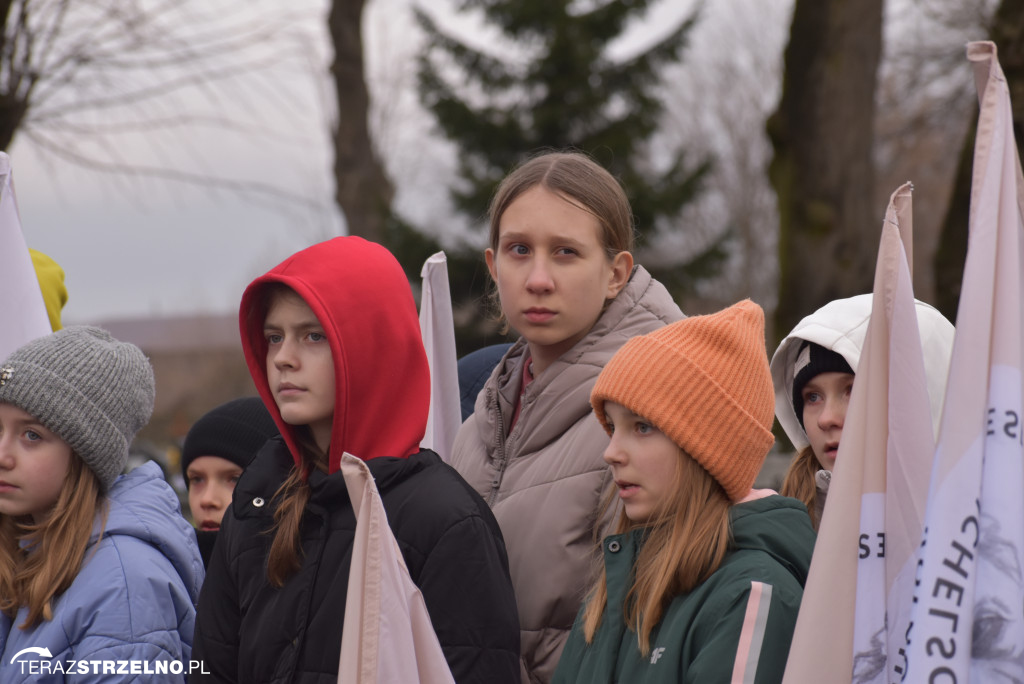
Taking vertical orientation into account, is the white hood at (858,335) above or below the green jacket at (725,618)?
above

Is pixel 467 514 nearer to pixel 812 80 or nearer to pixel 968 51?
pixel 968 51

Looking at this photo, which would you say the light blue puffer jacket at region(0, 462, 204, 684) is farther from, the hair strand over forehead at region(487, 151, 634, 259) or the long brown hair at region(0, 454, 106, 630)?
the hair strand over forehead at region(487, 151, 634, 259)

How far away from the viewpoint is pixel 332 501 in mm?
2629

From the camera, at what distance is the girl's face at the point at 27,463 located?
9.83 feet

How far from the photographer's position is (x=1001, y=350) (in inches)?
75.9

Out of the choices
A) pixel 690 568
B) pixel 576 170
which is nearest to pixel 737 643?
pixel 690 568

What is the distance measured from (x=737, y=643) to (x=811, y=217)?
7146 millimetres

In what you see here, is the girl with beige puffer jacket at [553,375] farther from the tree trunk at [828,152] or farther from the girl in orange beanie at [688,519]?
the tree trunk at [828,152]

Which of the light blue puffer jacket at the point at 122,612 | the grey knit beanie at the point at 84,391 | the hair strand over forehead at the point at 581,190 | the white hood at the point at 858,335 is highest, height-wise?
the hair strand over forehead at the point at 581,190

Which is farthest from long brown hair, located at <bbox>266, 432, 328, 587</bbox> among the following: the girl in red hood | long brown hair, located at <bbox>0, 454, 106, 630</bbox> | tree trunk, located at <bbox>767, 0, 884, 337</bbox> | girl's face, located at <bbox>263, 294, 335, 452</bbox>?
tree trunk, located at <bbox>767, 0, 884, 337</bbox>

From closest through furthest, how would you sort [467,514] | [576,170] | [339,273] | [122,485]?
[467,514] → [339,273] → [576,170] → [122,485]

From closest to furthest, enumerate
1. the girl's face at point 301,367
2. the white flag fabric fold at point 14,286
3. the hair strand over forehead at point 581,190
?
the girl's face at point 301,367
the hair strand over forehead at point 581,190
the white flag fabric fold at point 14,286

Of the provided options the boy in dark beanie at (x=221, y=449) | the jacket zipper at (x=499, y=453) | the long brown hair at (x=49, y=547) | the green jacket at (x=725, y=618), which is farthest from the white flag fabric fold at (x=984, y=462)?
A: the boy in dark beanie at (x=221, y=449)

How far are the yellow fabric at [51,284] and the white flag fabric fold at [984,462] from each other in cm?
339
